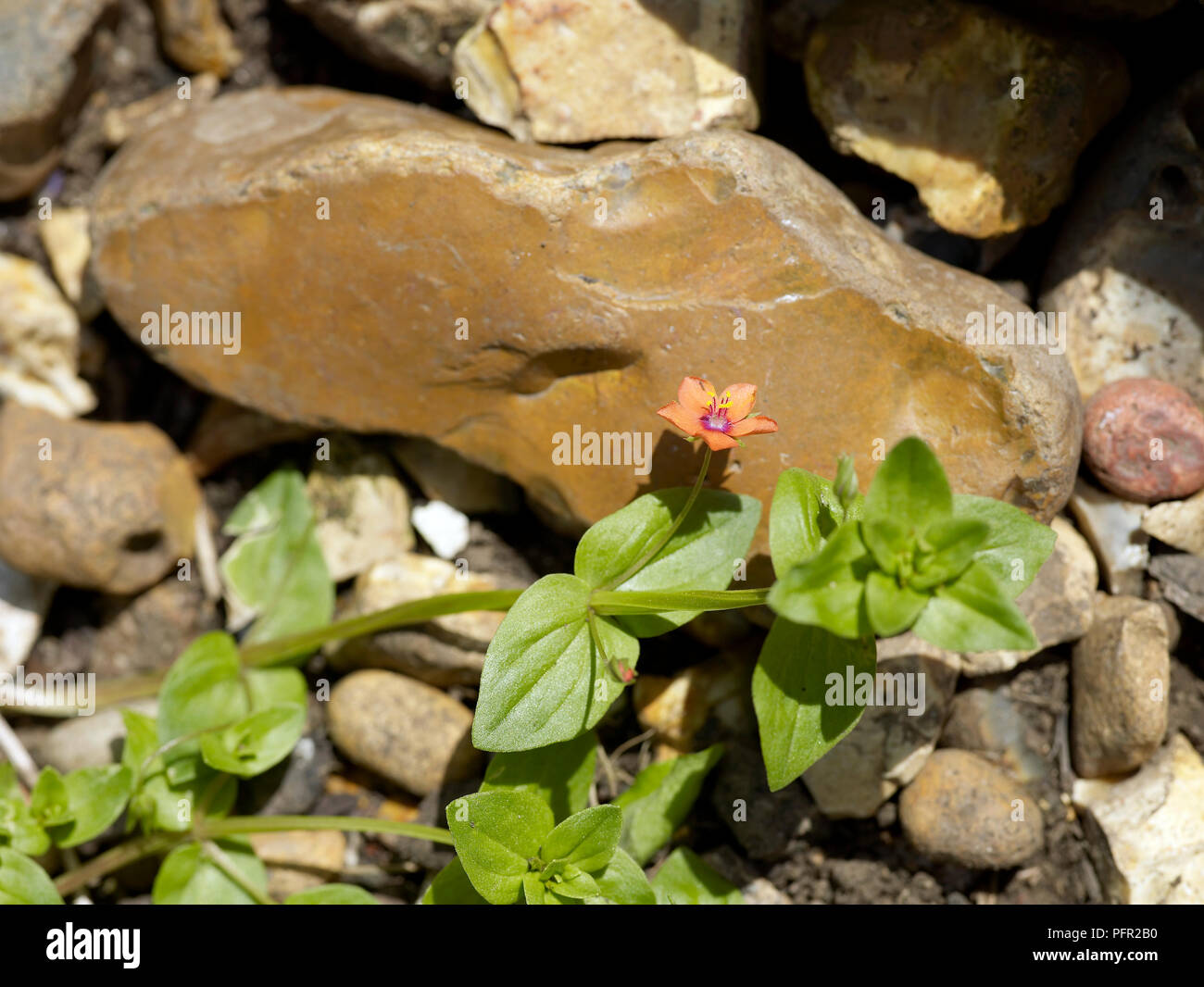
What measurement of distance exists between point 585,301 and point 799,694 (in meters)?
1.60

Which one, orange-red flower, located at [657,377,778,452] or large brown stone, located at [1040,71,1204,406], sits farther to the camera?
large brown stone, located at [1040,71,1204,406]

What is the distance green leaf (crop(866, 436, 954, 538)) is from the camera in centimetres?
288

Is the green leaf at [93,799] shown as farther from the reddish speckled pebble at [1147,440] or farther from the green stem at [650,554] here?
the reddish speckled pebble at [1147,440]

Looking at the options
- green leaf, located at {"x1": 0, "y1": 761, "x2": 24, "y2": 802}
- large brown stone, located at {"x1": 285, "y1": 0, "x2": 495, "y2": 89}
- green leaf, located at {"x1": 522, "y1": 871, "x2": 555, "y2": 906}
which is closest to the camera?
green leaf, located at {"x1": 522, "y1": 871, "x2": 555, "y2": 906}

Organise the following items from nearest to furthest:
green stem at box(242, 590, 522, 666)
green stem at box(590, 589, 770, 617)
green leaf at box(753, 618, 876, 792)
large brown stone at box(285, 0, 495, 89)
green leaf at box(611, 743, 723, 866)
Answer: green stem at box(590, 589, 770, 617) → green leaf at box(753, 618, 876, 792) → green stem at box(242, 590, 522, 666) → green leaf at box(611, 743, 723, 866) → large brown stone at box(285, 0, 495, 89)

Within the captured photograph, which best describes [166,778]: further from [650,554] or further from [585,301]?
[585,301]

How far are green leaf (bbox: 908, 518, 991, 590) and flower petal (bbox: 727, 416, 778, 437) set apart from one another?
57cm

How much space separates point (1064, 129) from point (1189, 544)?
1.76m

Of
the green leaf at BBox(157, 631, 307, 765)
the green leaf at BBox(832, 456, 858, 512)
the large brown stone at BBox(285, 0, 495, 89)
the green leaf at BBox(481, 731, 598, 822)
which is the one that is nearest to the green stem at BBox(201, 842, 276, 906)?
the green leaf at BBox(157, 631, 307, 765)

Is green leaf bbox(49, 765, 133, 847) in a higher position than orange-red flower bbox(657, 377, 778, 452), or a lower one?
lower

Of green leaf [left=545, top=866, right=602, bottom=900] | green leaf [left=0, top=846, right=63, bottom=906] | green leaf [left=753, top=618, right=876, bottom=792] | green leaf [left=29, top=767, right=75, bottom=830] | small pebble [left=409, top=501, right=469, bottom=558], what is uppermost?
green leaf [left=753, top=618, right=876, bottom=792]

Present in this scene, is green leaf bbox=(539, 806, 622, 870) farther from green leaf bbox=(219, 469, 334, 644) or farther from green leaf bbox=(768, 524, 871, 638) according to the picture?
green leaf bbox=(219, 469, 334, 644)

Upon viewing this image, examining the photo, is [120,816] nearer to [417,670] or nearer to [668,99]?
[417,670]

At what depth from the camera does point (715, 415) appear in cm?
324
